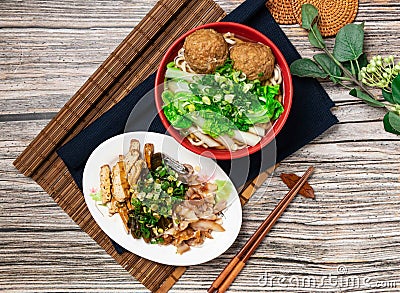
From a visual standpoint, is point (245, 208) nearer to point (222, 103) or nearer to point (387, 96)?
point (222, 103)

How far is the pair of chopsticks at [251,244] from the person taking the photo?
6.46 feet

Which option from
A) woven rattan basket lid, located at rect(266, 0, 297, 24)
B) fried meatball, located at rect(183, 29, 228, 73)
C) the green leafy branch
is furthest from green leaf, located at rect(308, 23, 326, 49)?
fried meatball, located at rect(183, 29, 228, 73)

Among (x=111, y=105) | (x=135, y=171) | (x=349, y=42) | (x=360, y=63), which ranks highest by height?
(x=111, y=105)

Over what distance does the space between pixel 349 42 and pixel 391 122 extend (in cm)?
32

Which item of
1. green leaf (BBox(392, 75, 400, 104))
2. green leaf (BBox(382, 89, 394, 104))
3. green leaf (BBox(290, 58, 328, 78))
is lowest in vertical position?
green leaf (BBox(382, 89, 394, 104))

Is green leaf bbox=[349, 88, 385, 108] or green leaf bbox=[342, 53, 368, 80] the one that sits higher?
green leaf bbox=[342, 53, 368, 80]

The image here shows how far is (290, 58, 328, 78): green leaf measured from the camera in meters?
1.91

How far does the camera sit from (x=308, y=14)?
1927mm

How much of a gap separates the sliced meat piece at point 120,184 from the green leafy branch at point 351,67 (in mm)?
698

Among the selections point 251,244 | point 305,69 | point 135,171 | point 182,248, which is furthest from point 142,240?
point 305,69

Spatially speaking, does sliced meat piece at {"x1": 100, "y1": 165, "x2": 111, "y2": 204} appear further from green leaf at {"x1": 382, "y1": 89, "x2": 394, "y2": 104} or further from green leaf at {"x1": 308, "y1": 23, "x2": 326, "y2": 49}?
green leaf at {"x1": 382, "y1": 89, "x2": 394, "y2": 104}

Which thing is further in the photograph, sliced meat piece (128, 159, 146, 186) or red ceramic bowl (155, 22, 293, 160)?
sliced meat piece (128, 159, 146, 186)

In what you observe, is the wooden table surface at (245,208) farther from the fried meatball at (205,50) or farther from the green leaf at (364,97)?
the fried meatball at (205,50)

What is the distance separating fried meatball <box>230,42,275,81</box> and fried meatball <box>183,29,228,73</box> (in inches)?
1.7
